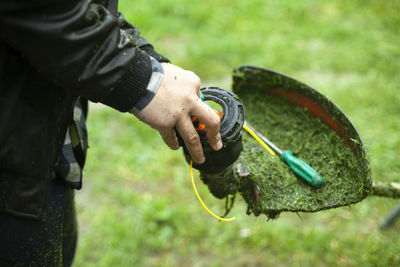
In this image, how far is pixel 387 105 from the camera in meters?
3.22

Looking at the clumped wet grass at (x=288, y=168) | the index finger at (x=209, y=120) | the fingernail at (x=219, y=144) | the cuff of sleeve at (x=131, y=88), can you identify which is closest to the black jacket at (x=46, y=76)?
the cuff of sleeve at (x=131, y=88)

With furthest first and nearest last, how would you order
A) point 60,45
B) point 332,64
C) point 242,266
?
point 332,64 → point 242,266 → point 60,45

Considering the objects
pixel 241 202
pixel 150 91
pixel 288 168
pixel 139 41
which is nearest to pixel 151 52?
pixel 139 41

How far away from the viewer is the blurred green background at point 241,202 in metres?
2.28

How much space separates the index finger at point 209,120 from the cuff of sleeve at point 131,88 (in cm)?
14

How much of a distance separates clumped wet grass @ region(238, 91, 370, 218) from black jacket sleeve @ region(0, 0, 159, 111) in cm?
63

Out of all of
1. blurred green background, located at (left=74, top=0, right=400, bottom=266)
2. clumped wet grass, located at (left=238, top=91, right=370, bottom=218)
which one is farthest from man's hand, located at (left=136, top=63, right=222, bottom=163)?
blurred green background, located at (left=74, top=0, right=400, bottom=266)

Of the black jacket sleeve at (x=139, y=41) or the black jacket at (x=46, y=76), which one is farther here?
the black jacket sleeve at (x=139, y=41)

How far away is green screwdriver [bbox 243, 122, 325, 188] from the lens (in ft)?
4.17

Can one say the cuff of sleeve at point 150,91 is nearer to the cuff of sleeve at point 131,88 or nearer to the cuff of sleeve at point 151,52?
the cuff of sleeve at point 131,88

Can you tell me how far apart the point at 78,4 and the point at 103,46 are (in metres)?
0.10

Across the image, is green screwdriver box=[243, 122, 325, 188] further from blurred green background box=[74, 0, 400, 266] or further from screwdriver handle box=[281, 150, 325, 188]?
blurred green background box=[74, 0, 400, 266]

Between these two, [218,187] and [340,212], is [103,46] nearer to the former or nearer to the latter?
[218,187]

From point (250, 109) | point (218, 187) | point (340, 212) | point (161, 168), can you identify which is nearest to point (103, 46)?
point (218, 187)
